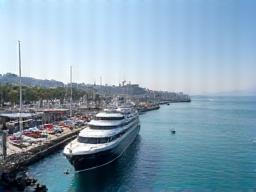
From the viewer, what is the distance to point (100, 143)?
35.2 metres

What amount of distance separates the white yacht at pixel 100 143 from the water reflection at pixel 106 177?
611 mm

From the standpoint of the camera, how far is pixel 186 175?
33.6m

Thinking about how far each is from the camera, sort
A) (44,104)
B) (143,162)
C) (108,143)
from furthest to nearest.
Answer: (44,104) < (143,162) < (108,143)

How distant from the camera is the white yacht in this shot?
32156 mm

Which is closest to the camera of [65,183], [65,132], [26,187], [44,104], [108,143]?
[26,187]

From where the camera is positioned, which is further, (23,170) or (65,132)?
(65,132)

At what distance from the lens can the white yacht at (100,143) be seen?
105ft

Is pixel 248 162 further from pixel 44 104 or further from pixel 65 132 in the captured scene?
pixel 44 104

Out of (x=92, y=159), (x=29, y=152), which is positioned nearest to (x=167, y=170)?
(x=92, y=159)

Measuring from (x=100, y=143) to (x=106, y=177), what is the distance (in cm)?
387

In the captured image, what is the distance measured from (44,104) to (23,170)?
61.6 metres

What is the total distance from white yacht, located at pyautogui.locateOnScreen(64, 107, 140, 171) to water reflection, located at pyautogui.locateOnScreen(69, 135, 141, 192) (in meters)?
0.61

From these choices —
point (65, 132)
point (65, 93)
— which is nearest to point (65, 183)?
point (65, 132)

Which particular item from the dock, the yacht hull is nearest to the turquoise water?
the yacht hull
